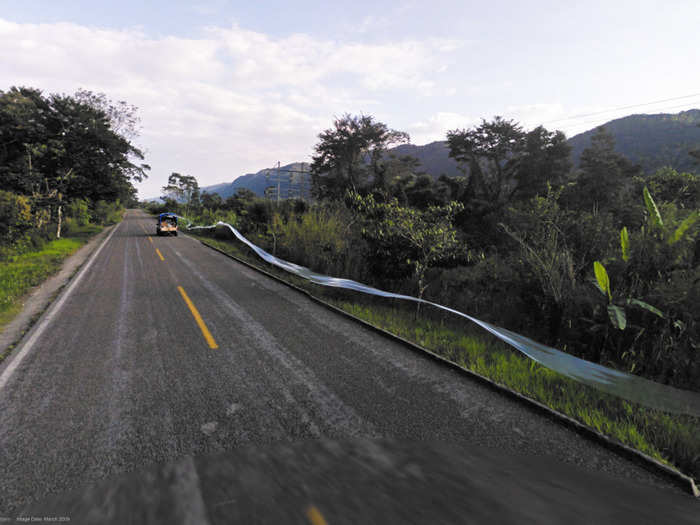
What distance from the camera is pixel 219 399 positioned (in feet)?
12.0

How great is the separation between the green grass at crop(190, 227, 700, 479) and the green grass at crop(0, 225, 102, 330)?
7.65 metres

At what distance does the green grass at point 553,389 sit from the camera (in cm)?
282

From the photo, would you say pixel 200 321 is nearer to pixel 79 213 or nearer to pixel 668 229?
pixel 668 229

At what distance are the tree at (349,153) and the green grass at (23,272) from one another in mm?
31176

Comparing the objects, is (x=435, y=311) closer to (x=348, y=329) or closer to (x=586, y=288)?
(x=348, y=329)

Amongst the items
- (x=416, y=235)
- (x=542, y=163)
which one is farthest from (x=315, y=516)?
(x=542, y=163)

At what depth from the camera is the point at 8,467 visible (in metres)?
2.60

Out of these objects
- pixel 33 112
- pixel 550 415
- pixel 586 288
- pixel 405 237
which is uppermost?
pixel 33 112

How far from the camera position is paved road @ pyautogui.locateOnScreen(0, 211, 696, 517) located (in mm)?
2773

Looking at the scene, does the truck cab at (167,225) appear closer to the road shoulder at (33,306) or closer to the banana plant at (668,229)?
the road shoulder at (33,306)

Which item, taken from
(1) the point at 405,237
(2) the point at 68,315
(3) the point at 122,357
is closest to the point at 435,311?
(1) the point at 405,237

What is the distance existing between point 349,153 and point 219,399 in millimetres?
43654

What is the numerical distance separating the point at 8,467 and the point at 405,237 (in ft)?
23.0

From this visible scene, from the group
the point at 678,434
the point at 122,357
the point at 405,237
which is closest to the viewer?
the point at 678,434
